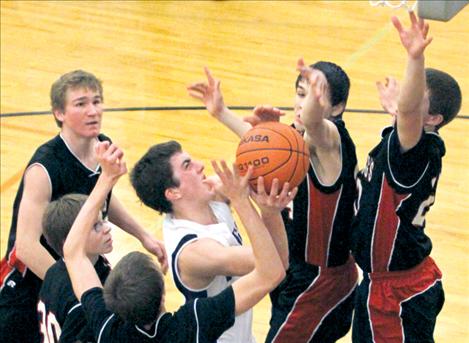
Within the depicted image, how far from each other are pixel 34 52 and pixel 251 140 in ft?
23.0

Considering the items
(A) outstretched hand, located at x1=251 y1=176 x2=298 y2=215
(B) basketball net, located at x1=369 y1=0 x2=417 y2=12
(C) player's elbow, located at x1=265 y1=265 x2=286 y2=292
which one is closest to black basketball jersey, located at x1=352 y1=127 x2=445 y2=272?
(A) outstretched hand, located at x1=251 y1=176 x2=298 y2=215

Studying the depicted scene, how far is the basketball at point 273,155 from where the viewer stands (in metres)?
4.26

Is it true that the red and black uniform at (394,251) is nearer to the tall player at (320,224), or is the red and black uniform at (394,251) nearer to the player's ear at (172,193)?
the tall player at (320,224)

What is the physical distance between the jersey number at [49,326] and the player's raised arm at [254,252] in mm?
900

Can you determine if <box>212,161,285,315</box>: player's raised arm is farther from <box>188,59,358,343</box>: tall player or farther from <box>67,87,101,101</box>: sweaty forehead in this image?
<box>67,87,101,101</box>: sweaty forehead

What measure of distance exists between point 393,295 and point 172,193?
1146 mm

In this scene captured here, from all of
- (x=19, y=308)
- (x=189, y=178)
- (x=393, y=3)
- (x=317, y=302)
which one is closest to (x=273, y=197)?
(x=189, y=178)

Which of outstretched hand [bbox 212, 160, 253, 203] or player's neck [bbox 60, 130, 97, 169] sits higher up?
outstretched hand [bbox 212, 160, 253, 203]

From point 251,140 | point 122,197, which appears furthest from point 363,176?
point 122,197

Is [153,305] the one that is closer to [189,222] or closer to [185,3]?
[189,222]

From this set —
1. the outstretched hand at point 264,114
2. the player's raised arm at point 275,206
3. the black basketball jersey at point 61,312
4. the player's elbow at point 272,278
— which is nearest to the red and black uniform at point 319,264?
the outstretched hand at point 264,114

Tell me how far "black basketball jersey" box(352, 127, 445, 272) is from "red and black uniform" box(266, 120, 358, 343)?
0.33ft

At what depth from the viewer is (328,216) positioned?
5.02 m

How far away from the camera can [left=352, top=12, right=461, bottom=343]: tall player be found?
471 centimetres
